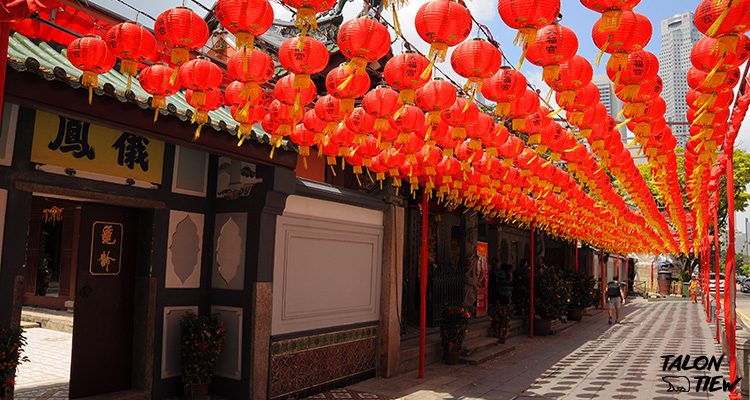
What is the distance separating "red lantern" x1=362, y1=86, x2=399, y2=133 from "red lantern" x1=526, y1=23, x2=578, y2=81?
5.61 feet

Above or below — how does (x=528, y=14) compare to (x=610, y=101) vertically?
below

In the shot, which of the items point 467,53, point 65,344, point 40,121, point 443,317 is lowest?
point 65,344

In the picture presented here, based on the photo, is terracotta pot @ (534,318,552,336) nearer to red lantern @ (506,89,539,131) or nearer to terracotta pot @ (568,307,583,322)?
Answer: terracotta pot @ (568,307,583,322)

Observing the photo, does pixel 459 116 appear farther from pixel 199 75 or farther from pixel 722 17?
pixel 722 17

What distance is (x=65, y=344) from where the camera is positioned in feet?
40.6

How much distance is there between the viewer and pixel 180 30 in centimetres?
488

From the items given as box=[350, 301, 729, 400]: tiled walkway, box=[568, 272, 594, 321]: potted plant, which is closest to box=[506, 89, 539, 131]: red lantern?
box=[350, 301, 729, 400]: tiled walkway

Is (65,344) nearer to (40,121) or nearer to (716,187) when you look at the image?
(40,121)

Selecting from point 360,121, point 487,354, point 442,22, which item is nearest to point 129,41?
point 360,121

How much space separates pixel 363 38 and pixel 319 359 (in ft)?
19.7

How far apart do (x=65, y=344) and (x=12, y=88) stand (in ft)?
30.9

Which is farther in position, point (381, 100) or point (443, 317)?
point (443, 317)

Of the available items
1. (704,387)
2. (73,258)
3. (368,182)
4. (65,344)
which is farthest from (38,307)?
(704,387)

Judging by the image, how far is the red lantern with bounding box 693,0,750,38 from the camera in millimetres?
3643
